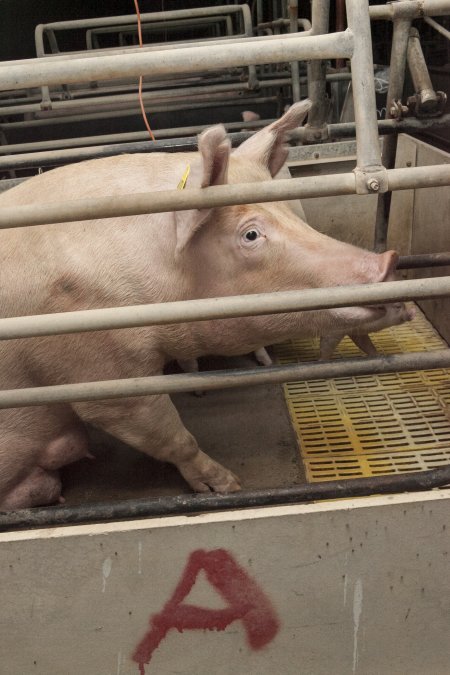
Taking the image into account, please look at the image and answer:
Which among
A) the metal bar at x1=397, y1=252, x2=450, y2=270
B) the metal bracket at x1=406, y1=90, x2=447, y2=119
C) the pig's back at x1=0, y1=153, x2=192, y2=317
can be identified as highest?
the metal bracket at x1=406, y1=90, x2=447, y2=119

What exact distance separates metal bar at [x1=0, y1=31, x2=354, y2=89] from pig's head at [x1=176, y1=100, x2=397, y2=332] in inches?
13.6

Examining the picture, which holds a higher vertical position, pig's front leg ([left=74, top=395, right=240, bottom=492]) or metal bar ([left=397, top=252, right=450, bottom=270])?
metal bar ([left=397, top=252, right=450, bottom=270])

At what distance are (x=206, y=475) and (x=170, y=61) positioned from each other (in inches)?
56.5

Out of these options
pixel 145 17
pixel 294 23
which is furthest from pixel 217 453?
pixel 294 23

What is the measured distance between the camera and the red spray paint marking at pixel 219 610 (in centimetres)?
178

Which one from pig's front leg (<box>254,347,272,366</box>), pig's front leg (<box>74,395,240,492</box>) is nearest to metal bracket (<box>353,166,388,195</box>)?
pig's front leg (<box>74,395,240,492</box>)

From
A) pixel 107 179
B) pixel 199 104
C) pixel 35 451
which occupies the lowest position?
pixel 35 451

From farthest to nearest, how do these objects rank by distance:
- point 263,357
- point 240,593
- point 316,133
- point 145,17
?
point 145,17 < point 263,357 < point 316,133 < point 240,593

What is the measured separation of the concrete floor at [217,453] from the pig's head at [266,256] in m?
0.71

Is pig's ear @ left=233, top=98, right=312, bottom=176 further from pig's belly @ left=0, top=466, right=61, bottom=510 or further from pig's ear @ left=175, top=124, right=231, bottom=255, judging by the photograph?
pig's belly @ left=0, top=466, right=61, bottom=510

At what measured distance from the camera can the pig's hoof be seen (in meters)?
2.53

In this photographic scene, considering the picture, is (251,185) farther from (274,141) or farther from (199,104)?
(199,104)

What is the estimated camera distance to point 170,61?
1.58 metres

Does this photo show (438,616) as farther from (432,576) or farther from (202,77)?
(202,77)
